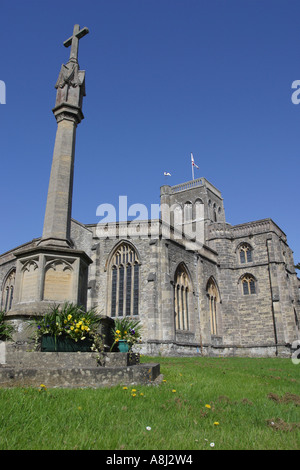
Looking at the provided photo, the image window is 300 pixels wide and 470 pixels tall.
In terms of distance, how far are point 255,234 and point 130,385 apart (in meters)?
27.6

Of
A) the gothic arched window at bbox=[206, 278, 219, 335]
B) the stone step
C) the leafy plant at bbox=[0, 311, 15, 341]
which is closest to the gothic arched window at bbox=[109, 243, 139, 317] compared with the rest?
the gothic arched window at bbox=[206, 278, 219, 335]

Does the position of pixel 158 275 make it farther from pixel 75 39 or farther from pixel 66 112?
pixel 75 39

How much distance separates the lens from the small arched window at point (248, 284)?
1209 inches

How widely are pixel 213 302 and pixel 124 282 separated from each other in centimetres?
992

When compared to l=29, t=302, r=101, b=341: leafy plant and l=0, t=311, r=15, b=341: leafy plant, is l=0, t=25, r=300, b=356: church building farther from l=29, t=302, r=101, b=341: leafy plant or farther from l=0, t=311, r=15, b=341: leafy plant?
l=29, t=302, r=101, b=341: leafy plant

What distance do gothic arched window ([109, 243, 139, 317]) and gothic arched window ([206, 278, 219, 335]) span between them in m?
8.24

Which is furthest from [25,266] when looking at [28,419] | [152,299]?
[152,299]

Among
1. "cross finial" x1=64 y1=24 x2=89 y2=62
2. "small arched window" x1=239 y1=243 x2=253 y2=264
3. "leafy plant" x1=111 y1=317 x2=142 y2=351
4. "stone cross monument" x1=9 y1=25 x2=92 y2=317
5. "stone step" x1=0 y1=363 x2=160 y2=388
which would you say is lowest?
"stone step" x1=0 y1=363 x2=160 y2=388

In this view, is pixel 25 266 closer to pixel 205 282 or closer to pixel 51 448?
pixel 51 448

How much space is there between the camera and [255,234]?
3164 cm

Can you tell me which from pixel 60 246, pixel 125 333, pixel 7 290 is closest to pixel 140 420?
pixel 125 333

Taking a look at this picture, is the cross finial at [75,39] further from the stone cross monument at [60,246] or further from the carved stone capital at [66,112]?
the carved stone capital at [66,112]

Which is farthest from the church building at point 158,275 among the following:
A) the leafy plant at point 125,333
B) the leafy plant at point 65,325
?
the leafy plant at point 125,333

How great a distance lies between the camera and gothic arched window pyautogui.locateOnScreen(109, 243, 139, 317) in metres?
22.7
